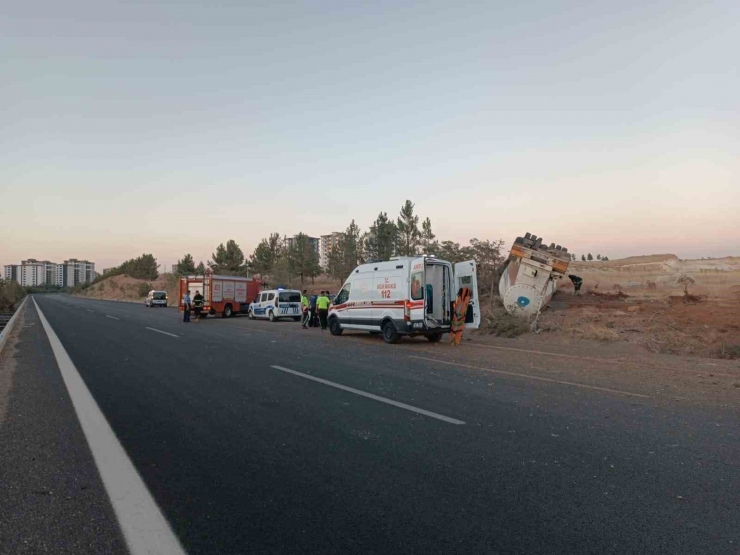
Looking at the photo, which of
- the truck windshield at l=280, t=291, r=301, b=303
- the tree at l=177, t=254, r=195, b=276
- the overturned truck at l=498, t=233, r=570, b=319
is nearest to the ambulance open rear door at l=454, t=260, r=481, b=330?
the overturned truck at l=498, t=233, r=570, b=319

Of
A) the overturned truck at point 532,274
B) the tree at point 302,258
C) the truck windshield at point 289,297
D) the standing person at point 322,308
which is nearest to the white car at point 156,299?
the tree at point 302,258

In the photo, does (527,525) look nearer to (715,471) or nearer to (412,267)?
(715,471)

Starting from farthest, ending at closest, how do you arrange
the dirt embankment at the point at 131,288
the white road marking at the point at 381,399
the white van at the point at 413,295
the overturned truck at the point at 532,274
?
→ the dirt embankment at the point at 131,288, the overturned truck at the point at 532,274, the white van at the point at 413,295, the white road marking at the point at 381,399

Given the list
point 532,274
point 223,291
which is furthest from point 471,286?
point 223,291

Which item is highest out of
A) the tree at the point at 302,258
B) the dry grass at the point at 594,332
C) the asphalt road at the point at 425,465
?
the tree at the point at 302,258

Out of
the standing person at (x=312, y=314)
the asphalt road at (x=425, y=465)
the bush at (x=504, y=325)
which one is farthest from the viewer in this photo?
the standing person at (x=312, y=314)

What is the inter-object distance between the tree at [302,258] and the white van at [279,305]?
31.4 m

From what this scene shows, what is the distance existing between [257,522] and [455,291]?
541 inches

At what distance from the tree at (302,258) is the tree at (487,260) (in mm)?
38518

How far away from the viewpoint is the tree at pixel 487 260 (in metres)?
27.9

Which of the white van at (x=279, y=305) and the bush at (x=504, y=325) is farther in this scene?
the white van at (x=279, y=305)

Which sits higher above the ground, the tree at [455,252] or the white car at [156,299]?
the tree at [455,252]

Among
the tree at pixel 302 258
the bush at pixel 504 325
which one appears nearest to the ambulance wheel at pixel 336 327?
the bush at pixel 504 325

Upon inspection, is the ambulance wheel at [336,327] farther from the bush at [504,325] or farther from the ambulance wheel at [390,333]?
the bush at [504,325]
